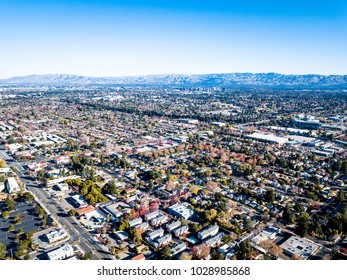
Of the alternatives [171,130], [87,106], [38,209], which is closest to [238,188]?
[38,209]

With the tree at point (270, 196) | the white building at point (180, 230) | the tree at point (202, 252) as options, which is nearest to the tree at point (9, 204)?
the white building at point (180, 230)

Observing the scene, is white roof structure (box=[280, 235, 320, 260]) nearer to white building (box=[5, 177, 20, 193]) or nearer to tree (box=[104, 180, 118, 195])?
tree (box=[104, 180, 118, 195])

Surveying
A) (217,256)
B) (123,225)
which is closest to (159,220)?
(123,225)

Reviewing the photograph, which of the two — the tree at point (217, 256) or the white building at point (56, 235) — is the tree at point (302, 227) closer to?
the tree at point (217, 256)

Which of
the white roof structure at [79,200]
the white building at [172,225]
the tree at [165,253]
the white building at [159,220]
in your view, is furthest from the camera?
the white roof structure at [79,200]

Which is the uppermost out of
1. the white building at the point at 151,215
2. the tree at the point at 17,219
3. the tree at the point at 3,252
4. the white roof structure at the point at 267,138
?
the white roof structure at the point at 267,138

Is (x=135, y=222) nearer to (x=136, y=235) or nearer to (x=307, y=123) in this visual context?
(x=136, y=235)
